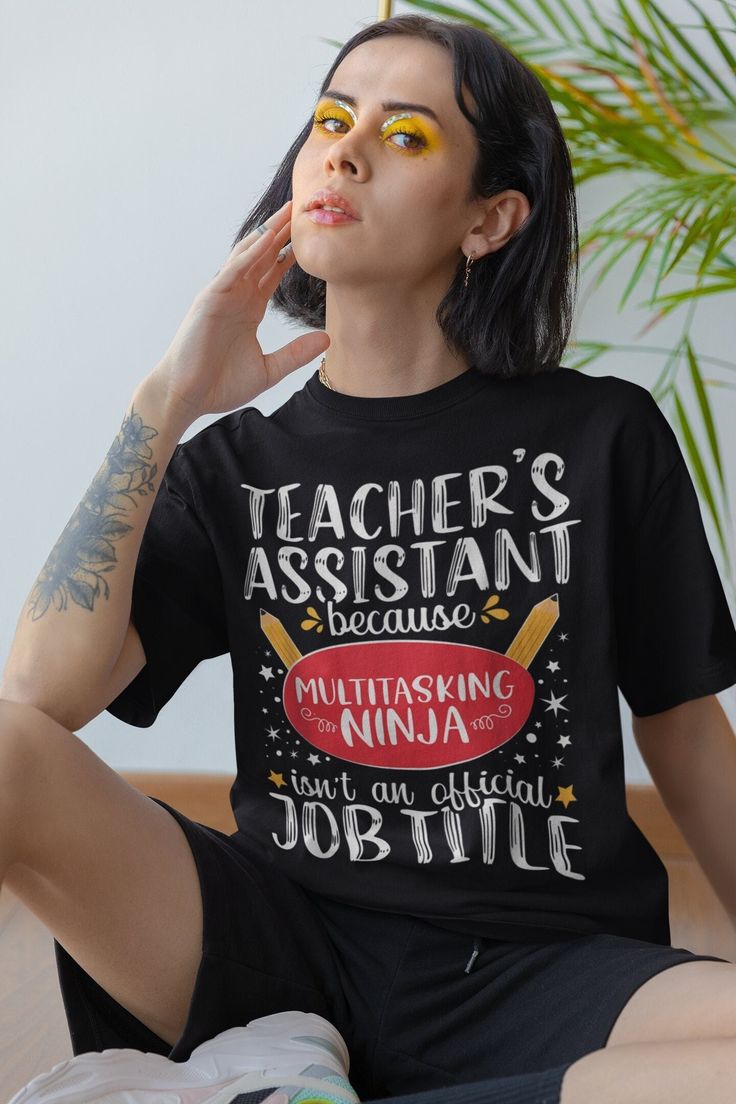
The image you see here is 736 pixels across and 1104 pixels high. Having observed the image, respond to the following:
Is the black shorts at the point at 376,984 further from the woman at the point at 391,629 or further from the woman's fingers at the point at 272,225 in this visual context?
the woman's fingers at the point at 272,225

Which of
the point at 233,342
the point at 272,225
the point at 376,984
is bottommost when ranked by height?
the point at 376,984

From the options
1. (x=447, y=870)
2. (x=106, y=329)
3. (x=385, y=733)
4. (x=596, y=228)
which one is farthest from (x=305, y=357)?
(x=106, y=329)

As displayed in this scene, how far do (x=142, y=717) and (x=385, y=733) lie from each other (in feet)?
0.80

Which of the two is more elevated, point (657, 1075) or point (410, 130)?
point (410, 130)

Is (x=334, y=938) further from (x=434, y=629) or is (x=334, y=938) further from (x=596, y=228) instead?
(x=596, y=228)

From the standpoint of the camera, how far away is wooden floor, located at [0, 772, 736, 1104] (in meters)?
1.47

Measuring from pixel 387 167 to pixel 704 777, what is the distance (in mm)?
666

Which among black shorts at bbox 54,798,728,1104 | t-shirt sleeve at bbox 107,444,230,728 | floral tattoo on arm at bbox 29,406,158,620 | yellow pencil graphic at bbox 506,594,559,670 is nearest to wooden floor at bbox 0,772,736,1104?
black shorts at bbox 54,798,728,1104

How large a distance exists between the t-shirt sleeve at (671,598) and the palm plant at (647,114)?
1.95 ft

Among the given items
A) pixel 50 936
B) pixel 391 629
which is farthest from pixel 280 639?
pixel 50 936

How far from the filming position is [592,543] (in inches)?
47.1

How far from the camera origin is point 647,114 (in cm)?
177

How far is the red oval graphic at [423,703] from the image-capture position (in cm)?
119

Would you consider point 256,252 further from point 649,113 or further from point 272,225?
point 649,113
